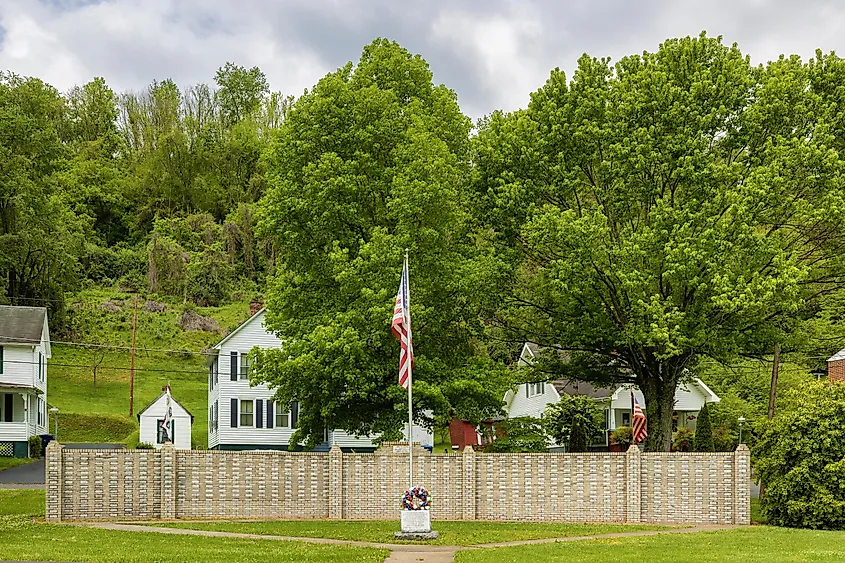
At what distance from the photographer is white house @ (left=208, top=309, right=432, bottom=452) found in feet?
167

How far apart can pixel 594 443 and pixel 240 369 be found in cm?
1907

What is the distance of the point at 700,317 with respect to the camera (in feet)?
95.2

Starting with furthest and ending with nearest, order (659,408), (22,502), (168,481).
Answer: (659,408)
(22,502)
(168,481)

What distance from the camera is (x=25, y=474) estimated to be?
40.1 m

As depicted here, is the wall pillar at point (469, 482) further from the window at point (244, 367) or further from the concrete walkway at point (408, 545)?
the window at point (244, 367)

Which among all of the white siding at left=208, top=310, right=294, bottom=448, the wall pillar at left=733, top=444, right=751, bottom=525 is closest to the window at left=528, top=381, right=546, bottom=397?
the white siding at left=208, top=310, right=294, bottom=448

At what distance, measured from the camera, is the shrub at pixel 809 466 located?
23.4 m

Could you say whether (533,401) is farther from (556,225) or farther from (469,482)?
(469,482)

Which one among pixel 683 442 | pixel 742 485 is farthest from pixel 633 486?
pixel 683 442

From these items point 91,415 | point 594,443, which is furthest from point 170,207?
point 594,443

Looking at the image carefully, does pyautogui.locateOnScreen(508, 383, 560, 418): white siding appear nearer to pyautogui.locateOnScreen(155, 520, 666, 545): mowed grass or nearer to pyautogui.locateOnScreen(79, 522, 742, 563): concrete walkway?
pyautogui.locateOnScreen(155, 520, 666, 545): mowed grass

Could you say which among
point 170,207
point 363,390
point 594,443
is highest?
point 170,207

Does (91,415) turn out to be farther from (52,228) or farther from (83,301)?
(83,301)

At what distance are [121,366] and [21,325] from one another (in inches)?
609
